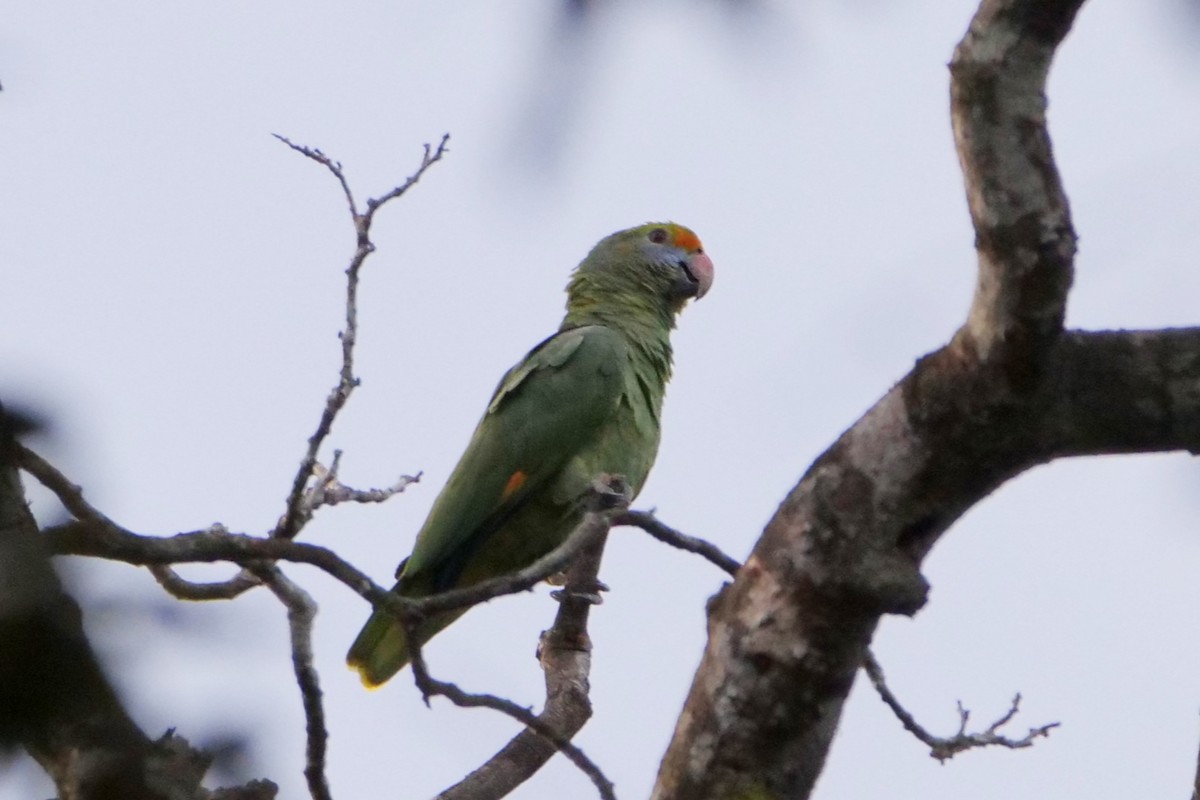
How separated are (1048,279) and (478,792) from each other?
5.93ft

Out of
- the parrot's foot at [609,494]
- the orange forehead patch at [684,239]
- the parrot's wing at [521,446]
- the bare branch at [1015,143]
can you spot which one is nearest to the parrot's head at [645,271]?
the orange forehead patch at [684,239]

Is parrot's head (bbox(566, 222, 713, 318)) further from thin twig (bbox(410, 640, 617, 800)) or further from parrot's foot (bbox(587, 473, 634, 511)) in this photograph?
thin twig (bbox(410, 640, 617, 800))

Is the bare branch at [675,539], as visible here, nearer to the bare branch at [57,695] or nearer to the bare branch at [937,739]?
the bare branch at [937,739]

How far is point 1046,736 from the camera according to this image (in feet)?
10.7

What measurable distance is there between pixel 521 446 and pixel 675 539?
1881mm

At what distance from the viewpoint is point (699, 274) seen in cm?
588

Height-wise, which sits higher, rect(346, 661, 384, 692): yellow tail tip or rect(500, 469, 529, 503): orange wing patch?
rect(500, 469, 529, 503): orange wing patch

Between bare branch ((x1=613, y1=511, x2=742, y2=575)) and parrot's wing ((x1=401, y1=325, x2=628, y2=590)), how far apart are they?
180cm

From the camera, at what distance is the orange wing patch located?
4629 millimetres

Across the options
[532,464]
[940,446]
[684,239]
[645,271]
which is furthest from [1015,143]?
[684,239]

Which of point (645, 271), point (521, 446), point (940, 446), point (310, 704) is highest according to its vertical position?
point (645, 271)

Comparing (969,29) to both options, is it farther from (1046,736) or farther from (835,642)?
(1046,736)

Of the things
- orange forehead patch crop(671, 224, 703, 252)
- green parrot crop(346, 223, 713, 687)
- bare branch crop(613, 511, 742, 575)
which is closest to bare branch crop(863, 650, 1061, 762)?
bare branch crop(613, 511, 742, 575)

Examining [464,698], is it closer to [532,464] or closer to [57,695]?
[57,695]
